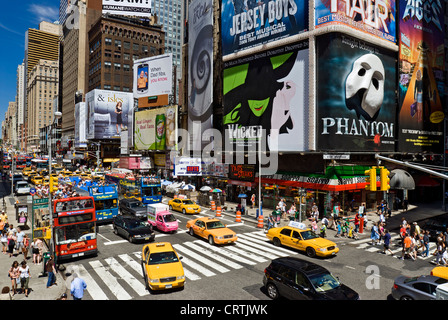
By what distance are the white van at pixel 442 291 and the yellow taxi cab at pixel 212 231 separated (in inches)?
506

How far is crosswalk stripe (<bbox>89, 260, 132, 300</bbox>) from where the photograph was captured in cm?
1424

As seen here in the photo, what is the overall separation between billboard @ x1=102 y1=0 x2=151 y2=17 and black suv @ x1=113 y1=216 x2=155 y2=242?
94.1m

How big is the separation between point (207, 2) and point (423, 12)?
32049 mm

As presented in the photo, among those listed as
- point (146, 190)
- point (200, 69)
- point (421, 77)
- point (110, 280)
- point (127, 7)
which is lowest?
point (110, 280)

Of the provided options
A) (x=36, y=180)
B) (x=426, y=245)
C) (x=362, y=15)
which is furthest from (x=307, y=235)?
(x=36, y=180)

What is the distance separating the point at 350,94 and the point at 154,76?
4852 cm

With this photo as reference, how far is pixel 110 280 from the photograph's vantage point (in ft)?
52.8

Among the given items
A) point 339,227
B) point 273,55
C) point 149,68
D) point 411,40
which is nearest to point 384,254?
point 339,227

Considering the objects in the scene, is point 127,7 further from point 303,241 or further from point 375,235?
point 375,235

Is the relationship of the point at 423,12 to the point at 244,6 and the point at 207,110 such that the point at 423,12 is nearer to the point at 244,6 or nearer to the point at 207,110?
the point at 244,6

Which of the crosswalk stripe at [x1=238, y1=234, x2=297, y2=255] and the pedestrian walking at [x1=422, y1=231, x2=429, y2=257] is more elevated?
the pedestrian walking at [x1=422, y1=231, x2=429, y2=257]

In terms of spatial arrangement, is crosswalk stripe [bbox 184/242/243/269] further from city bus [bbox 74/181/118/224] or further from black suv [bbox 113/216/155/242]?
city bus [bbox 74/181/118/224]

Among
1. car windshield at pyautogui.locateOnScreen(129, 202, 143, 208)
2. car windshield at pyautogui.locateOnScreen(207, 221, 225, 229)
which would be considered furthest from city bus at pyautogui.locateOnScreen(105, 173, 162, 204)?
car windshield at pyautogui.locateOnScreen(207, 221, 225, 229)

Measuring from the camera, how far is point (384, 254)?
2089cm
